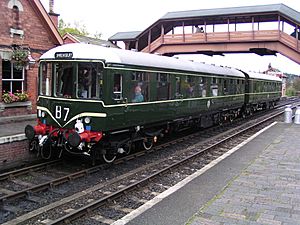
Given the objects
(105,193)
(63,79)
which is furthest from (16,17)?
(105,193)

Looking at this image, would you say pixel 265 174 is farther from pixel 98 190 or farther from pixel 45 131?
pixel 45 131

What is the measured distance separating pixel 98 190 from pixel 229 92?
12306mm

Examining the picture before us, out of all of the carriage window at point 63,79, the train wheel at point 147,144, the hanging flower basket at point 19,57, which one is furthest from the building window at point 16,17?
the train wheel at point 147,144

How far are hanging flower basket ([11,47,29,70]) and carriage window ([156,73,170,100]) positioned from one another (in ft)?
17.3

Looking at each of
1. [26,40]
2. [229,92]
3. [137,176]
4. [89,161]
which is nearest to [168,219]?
[137,176]

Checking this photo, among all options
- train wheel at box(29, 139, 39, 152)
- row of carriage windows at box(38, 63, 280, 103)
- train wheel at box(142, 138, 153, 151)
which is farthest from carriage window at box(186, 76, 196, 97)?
→ train wheel at box(29, 139, 39, 152)

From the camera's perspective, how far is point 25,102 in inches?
524

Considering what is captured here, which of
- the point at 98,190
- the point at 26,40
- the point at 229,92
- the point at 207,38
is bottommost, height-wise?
the point at 98,190

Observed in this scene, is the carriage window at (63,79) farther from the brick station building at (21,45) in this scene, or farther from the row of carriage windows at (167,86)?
the brick station building at (21,45)

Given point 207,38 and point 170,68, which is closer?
point 170,68

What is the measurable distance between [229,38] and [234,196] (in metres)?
21.8

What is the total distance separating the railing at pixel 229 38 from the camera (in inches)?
979

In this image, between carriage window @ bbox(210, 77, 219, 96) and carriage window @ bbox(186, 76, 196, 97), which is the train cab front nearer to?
carriage window @ bbox(186, 76, 196, 97)

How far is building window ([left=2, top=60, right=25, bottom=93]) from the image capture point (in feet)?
41.4
